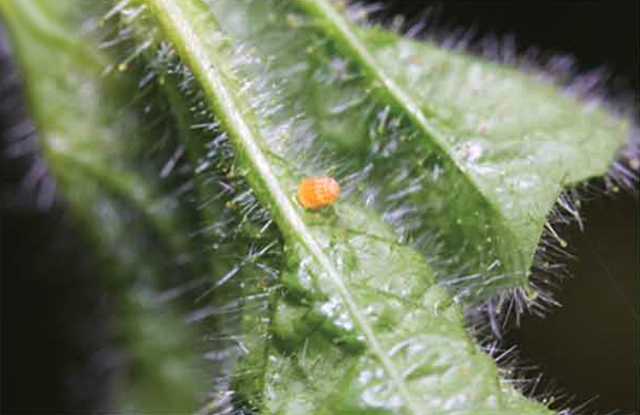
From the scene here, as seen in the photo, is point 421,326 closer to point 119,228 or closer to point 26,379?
point 119,228

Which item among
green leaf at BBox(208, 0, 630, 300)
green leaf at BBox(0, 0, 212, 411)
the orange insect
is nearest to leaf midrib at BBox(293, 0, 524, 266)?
green leaf at BBox(208, 0, 630, 300)

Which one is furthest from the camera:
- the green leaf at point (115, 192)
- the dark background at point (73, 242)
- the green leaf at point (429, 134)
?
the dark background at point (73, 242)

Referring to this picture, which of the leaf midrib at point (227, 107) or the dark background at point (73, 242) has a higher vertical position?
the leaf midrib at point (227, 107)

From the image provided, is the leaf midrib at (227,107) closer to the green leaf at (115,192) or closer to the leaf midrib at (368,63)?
the leaf midrib at (368,63)

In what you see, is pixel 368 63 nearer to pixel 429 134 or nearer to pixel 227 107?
pixel 429 134

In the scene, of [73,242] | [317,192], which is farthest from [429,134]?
[73,242]

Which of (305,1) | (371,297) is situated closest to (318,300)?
(371,297)

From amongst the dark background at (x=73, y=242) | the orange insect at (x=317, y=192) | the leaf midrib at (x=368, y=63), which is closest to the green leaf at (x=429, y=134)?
the leaf midrib at (x=368, y=63)

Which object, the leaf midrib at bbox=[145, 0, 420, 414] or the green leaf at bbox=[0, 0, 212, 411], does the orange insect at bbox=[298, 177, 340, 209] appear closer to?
the leaf midrib at bbox=[145, 0, 420, 414]
